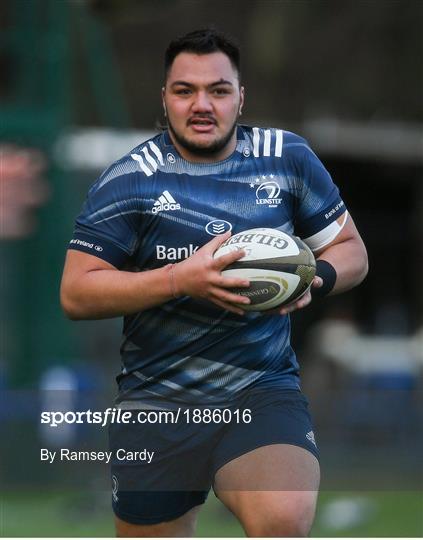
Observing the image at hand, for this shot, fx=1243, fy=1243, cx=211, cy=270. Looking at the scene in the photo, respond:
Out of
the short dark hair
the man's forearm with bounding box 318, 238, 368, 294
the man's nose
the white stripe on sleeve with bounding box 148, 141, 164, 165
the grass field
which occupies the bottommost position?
the grass field

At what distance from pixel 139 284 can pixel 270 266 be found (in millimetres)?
520

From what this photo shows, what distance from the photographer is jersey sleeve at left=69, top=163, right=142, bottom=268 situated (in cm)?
515

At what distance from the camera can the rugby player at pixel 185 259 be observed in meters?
5.12

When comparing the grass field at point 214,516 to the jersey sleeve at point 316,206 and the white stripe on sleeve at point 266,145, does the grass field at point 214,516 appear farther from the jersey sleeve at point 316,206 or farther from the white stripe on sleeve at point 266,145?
the white stripe on sleeve at point 266,145

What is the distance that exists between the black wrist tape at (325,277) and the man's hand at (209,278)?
50cm

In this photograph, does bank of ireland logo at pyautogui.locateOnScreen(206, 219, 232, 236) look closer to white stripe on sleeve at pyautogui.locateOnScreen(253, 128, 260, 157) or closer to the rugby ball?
the rugby ball

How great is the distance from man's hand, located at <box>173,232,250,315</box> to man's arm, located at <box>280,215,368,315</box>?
1.71 feet

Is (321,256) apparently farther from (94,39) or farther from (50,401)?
(94,39)

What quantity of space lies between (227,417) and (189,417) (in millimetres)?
170

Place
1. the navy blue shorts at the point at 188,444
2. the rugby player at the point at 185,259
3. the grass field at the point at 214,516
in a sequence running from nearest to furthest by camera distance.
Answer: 1. the navy blue shorts at the point at 188,444
2. the rugby player at the point at 185,259
3. the grass field at the point at 214,516

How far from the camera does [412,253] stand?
18484 millimetres

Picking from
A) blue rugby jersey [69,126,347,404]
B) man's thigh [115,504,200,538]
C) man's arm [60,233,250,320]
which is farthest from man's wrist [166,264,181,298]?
man's thigh [115,504,200,538]

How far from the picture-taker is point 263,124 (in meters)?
15.9

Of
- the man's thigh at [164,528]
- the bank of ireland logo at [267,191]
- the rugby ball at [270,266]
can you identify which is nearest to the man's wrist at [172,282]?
the rugby ball at [270,266]
